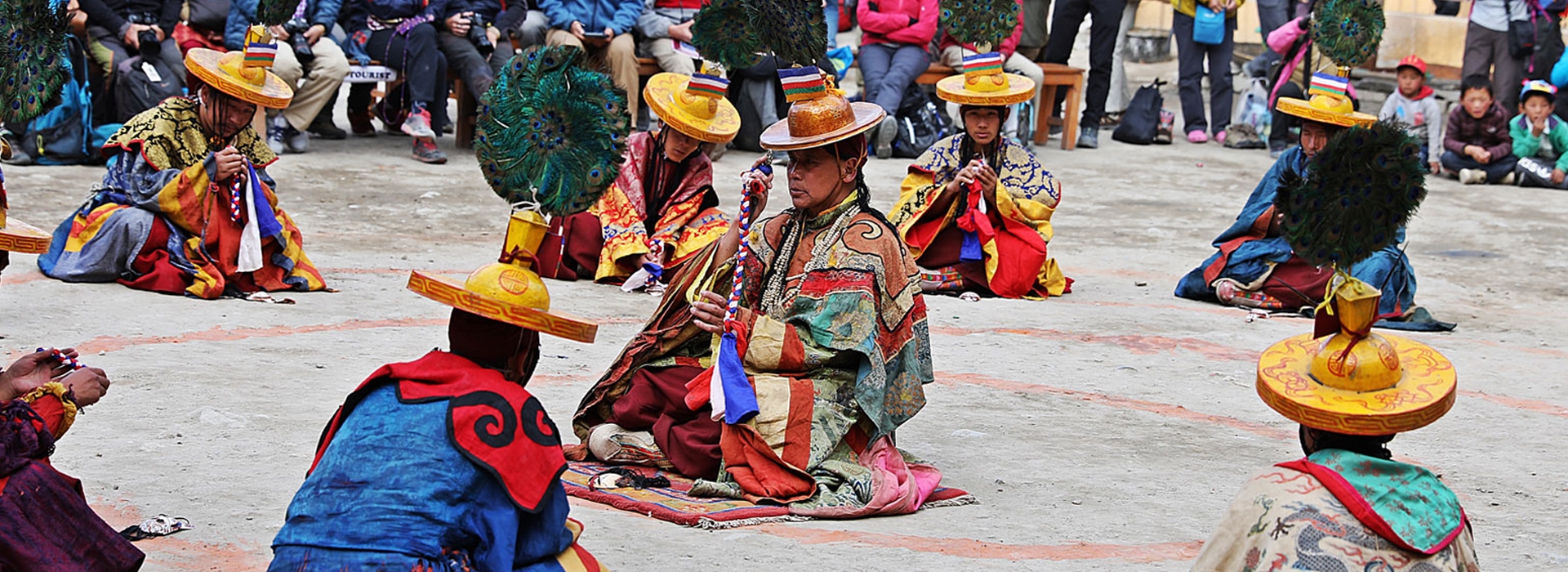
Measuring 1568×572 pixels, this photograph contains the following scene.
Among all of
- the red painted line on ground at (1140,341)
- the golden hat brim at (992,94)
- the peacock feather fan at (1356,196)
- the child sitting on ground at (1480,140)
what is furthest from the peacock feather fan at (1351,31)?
the peacock feather fan at (1356,196)

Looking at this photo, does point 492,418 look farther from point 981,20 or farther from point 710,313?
point 981,20

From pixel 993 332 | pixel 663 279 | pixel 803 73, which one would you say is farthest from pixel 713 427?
pixel 663 279

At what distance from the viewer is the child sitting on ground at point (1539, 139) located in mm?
12867

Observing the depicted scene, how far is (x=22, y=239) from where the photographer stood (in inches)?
138

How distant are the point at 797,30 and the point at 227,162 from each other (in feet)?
9.68

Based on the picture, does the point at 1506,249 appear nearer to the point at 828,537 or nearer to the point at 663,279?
the point at 663,279

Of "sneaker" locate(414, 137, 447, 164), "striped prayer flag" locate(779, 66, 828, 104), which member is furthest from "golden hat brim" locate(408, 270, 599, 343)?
"sneaker" locate(414, 137, 447, 164)

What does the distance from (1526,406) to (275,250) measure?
545 centimetres

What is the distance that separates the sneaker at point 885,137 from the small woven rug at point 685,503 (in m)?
7.85

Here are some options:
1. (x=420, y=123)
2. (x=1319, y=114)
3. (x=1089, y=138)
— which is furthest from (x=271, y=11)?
(x=1089, y=138)

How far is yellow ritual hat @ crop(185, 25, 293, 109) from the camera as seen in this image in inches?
266

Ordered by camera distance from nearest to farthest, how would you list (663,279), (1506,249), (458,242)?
(663,279) → (458,242) → (1506,249)

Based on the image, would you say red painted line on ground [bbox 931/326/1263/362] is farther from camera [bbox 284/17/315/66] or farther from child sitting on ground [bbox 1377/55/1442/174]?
child sitting on ground [bbox 1377/55/1442/174]

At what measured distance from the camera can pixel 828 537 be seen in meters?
4.40
